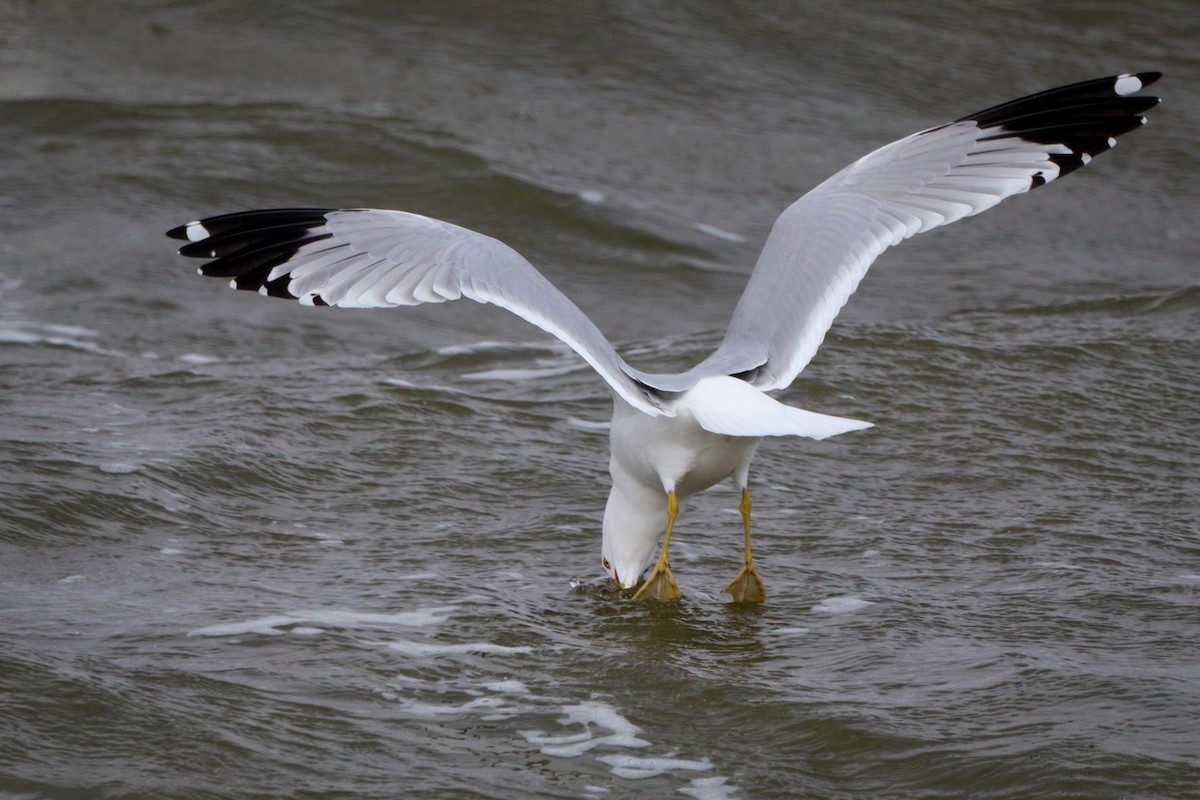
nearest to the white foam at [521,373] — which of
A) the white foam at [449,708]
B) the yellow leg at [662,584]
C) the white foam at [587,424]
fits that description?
the white foam at [587,424]

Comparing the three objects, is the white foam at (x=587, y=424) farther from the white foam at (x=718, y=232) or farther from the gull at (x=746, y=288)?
the white foam at (x=718, y=232)

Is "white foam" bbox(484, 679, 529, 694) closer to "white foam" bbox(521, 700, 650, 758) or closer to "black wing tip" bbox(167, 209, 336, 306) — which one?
"white foam" bbox(521, 700, 650, 758)

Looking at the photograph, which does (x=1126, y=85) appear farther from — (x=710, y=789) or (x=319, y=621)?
(x=319, y=621)

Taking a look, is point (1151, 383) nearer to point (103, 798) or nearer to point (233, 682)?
point (233, 682)

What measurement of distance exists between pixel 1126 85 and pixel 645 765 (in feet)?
8.30

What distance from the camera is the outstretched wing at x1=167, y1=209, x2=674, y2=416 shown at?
382 cm

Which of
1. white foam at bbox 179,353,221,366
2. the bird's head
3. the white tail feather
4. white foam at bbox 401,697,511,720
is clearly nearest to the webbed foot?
the bird's head

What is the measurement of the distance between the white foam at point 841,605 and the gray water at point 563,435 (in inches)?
0.6

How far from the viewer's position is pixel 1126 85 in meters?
4.26

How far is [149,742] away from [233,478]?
5.54 ft

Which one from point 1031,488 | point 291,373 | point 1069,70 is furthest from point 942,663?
point 1069,70

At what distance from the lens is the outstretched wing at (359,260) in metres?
3.82

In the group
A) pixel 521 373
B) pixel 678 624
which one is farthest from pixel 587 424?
pixel 678 624

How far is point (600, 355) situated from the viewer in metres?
3.54
